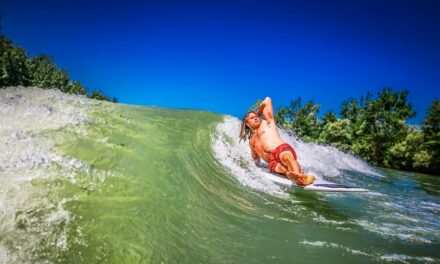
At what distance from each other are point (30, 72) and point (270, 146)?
1643 inches

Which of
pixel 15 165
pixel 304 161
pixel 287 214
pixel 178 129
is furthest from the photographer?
pixel 304 161

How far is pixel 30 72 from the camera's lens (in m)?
41.6

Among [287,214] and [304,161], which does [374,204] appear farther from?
[304,161]

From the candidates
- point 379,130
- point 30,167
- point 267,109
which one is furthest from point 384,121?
point 30,167

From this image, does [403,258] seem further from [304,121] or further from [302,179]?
[304,121]

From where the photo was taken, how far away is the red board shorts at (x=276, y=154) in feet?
24.0

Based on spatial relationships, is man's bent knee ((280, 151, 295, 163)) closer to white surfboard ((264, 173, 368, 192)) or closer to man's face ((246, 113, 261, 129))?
white surfboard ((264, 173, 368, 192))

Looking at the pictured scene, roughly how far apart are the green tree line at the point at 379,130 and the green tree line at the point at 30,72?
2578cm

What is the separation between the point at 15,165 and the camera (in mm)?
3367

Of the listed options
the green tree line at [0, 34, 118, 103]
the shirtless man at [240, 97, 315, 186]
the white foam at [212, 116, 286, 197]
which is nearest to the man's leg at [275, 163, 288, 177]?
the shirtless man at [240, 97, 315, 186]

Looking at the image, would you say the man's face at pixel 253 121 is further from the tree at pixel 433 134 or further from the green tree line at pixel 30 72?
the tree at pixel 433 134

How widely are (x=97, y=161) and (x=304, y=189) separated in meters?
4.06

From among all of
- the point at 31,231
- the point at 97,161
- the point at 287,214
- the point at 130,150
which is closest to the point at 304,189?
the point at 287,214

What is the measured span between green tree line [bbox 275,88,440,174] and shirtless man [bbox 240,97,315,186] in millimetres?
26165
